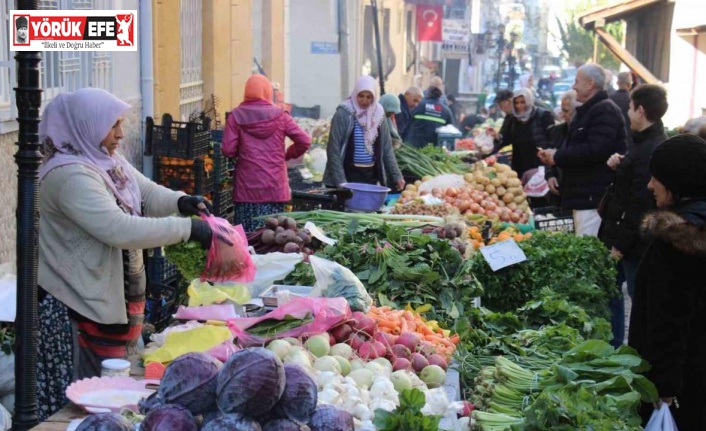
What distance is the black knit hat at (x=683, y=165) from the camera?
183 inches

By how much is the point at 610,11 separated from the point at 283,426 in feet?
75.8

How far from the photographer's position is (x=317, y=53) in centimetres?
2364

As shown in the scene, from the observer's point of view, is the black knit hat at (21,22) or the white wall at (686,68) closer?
the black knit hat at (21,22)

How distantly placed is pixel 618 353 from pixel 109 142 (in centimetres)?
238

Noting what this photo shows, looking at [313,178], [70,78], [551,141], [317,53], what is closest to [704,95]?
[317,53]

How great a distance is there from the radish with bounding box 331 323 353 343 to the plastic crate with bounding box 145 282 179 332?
97.8 inches

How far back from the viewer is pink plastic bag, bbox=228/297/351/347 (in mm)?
4457

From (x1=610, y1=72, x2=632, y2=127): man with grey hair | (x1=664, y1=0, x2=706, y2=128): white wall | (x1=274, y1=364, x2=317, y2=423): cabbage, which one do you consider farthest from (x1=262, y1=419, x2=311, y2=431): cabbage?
(x1=664, y1=0, x2=706, y2=128): white wall

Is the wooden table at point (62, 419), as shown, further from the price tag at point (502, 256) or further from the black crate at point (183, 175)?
the black crate at point (183, 175)

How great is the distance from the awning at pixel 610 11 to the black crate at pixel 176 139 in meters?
16.3

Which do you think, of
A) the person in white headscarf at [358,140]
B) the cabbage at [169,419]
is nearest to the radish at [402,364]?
the cabbage at [169,419]

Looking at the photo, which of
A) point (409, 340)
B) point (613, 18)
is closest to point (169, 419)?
point (409, 340)

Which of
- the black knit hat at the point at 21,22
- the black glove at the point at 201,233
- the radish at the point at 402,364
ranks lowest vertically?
the radish at the point at 402,364

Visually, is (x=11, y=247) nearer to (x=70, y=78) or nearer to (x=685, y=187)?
(x=70, y=78)
